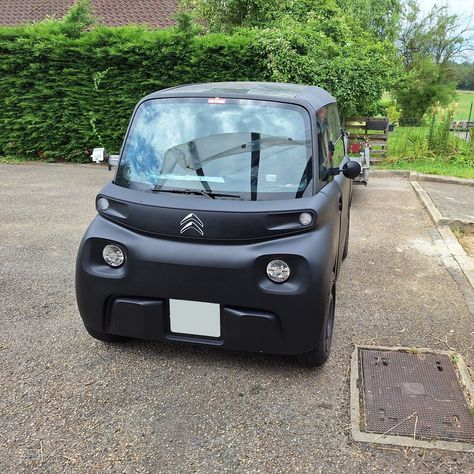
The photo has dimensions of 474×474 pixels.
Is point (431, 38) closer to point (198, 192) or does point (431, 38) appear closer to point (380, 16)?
point (380, 16)

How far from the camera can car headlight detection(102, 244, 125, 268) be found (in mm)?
2971

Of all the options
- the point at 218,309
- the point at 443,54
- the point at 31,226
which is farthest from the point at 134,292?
the point at 443,54

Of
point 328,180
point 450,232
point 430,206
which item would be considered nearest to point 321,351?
point 328,180

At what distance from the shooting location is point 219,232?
2820 millimetres

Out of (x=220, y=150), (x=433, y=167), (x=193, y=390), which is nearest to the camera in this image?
(x=193, y=390)

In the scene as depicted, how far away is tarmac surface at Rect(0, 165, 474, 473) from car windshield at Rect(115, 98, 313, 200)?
1149mm

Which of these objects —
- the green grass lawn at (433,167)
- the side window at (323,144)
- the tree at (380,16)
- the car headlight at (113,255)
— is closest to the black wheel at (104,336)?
the car headlight at (113,255)

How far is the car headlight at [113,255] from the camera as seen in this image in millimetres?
2971

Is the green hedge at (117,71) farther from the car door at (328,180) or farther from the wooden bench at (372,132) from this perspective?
the car door at (328,180)

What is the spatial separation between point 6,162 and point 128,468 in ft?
34.9

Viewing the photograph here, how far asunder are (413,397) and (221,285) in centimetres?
130

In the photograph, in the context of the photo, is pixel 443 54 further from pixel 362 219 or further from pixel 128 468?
pixel 128 468

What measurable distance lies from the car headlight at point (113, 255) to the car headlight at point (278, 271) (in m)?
0.91

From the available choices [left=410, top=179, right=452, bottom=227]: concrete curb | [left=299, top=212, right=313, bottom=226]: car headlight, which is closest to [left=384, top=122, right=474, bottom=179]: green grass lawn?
[left=410, top=179, right=452, bottom=227]: concrete curb
